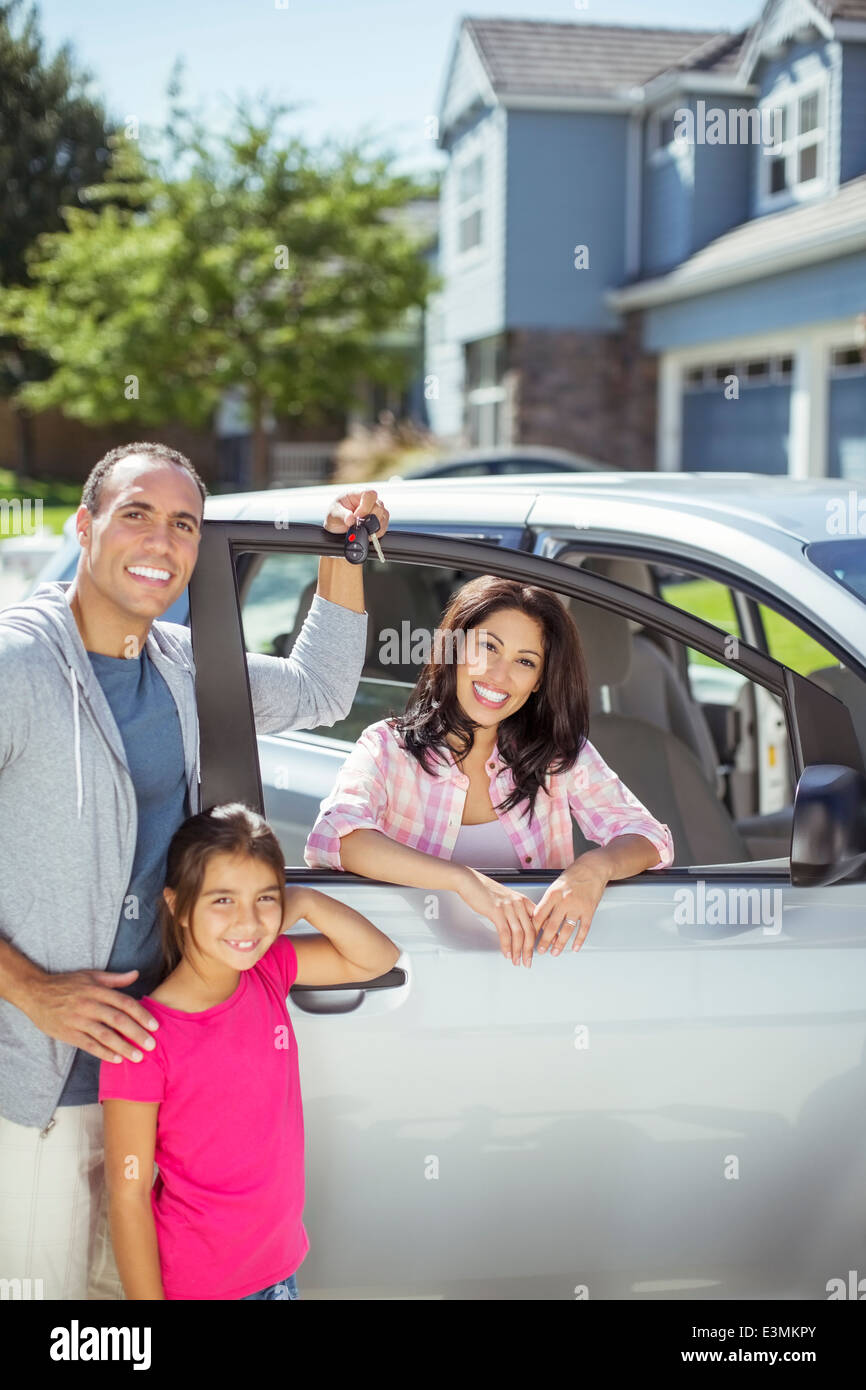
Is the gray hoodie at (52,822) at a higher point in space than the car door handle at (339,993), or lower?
higher

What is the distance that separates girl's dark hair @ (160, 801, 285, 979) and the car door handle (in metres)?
0.19

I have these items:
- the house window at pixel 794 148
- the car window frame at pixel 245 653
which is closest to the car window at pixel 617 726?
the car window frame at pixel 245 653

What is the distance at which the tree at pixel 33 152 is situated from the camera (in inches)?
1339

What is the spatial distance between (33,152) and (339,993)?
37.6 metres

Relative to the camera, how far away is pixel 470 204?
19.8 m

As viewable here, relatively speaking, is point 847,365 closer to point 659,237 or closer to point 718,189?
point 718,189

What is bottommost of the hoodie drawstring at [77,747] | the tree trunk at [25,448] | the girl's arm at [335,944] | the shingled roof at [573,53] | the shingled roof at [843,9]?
the girl's arm at [335,944]

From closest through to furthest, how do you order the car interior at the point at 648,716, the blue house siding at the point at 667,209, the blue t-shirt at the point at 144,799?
the blue t-shirt at the point at 144,799 → the car interior at the point at 648,716 → the blue house siding at the point at 667,209

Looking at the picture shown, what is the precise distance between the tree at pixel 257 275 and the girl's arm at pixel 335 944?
19400 mm

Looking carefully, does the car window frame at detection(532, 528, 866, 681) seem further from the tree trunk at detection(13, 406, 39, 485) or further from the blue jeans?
the tree trunk at detection(13, 406, 39, 485)

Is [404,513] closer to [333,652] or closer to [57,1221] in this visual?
[333,652]
